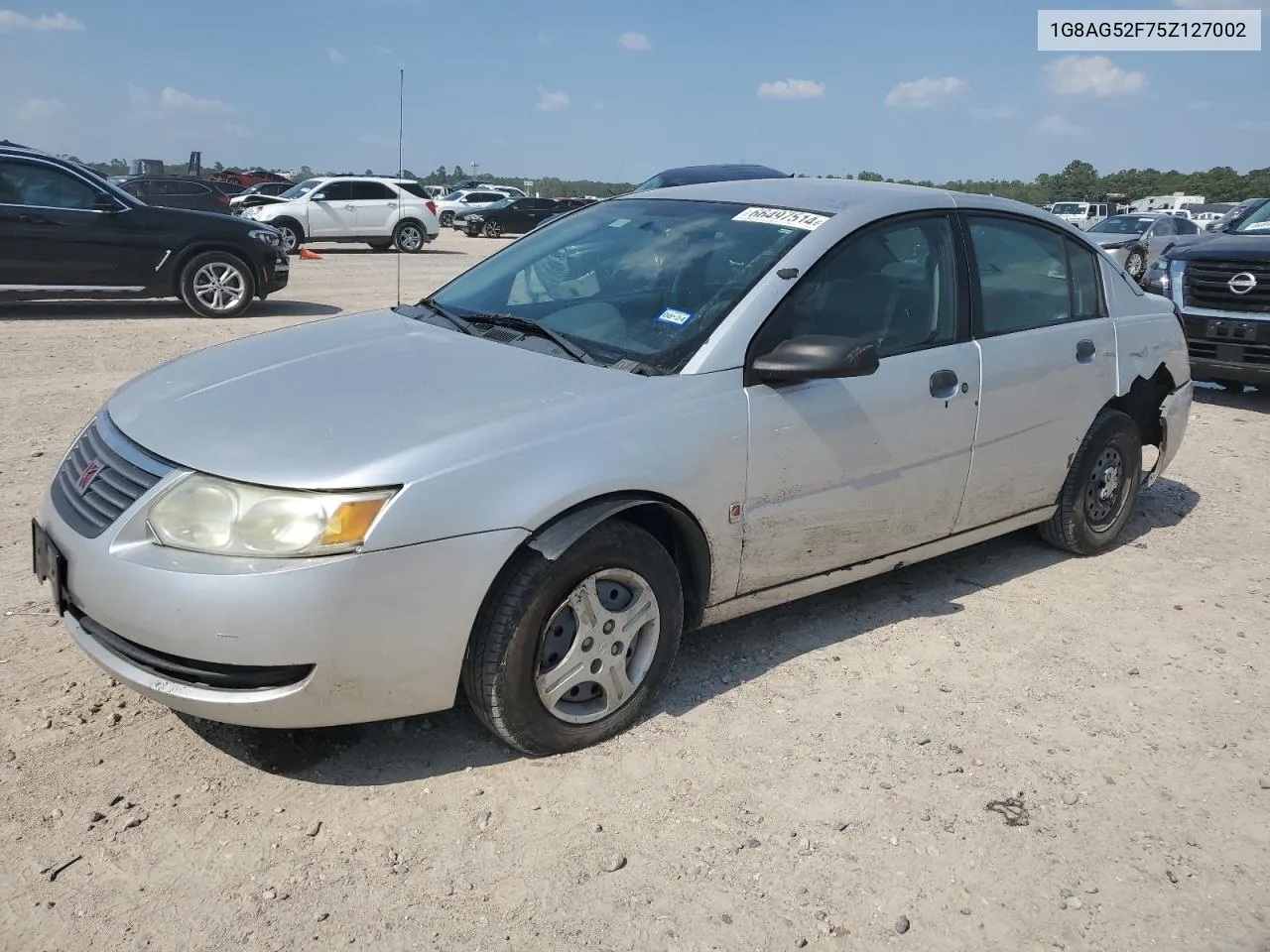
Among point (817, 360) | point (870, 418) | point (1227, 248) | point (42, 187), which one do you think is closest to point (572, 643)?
point (817, 360)

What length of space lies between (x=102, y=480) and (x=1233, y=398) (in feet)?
30.5

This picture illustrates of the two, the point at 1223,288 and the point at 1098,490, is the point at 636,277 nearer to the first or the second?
the point at 1098,490

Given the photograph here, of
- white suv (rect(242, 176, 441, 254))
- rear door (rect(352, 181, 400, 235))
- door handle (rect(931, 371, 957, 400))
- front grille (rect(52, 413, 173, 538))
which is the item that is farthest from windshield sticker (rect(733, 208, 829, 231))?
rear door (rect(352, 181, 400, 235))

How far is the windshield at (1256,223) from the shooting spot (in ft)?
32.7

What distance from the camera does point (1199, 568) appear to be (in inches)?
199

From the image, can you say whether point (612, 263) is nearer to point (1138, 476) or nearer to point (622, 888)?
point (622, 888)

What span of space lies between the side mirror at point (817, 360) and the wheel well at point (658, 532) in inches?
21.3

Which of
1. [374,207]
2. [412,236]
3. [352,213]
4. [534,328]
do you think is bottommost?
[534,328]

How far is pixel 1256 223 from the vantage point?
10.1 meters

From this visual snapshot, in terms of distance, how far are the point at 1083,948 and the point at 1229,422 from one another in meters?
6.91

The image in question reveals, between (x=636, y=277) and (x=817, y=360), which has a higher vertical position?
(x=636, y=277)

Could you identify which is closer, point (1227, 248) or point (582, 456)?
point (582, 456)

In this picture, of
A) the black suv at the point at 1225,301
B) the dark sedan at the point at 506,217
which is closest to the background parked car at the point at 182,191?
the dark sedan at the point at 506,217

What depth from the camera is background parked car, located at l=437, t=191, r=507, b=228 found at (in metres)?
38.5
